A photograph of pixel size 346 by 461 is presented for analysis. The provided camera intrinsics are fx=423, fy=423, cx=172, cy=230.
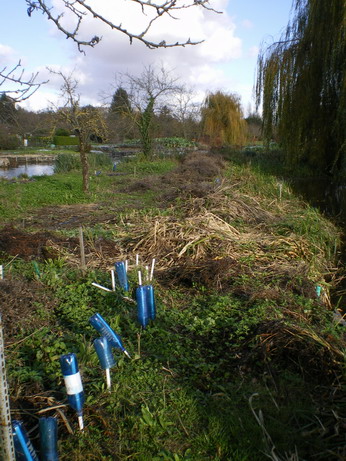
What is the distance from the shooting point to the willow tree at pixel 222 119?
1217 inches

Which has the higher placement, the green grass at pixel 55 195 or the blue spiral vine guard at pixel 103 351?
the blue spiral vine guard at pixel 103 351

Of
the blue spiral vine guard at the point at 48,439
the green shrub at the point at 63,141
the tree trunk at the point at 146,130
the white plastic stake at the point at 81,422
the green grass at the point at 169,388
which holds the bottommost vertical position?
the green grass at the point at 169,388

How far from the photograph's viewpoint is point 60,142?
47250 mm

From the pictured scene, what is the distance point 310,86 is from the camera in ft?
45.0

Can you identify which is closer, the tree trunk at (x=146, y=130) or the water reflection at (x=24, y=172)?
the water reflection at (x=24, y=172)

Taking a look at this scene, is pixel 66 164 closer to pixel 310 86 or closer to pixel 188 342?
pixel 310 86

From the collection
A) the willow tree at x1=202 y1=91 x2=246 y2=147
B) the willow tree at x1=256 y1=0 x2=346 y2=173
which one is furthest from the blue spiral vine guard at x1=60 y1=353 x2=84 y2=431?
the willow tree at x1=202 y1=91 x2=246 y2=147

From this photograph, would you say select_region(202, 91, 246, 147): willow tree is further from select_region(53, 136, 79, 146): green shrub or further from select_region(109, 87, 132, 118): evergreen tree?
select_region(53, 136, 79, 146): green shrub

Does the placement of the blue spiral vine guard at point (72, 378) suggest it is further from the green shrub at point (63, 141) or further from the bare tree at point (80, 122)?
the green shrub at point (63, 141)

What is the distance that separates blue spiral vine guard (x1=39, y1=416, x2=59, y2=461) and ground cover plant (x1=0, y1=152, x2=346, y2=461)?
0.18 meters

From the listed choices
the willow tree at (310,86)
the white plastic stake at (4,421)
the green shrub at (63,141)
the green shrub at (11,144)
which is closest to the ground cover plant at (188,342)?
the white plastic stake at (4,421)

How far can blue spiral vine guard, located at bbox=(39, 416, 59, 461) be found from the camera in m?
2.25

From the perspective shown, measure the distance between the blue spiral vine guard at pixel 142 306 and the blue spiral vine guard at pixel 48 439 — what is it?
1.63 m

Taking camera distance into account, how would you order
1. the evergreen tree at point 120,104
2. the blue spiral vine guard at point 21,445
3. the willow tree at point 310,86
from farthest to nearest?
the evergreen tree at point 120,104
the willow tree at point 310,86
the blue spiral vine guard at point 21,445
